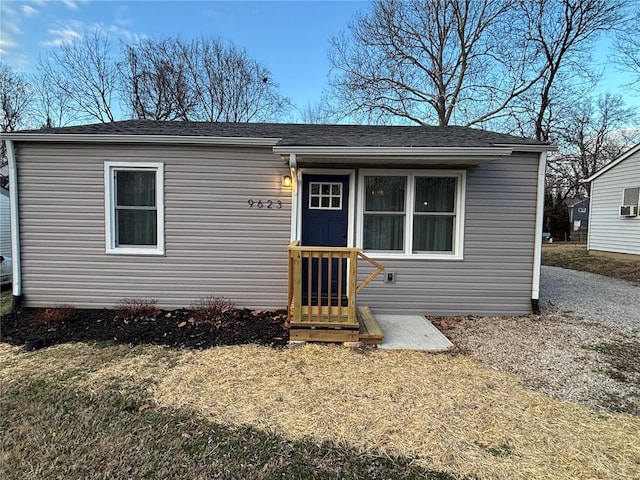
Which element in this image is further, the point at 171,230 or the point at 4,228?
the point at 4,228

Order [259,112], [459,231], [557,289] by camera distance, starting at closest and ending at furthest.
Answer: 1. [459,231]
2. [557,289]
3. [259,112]

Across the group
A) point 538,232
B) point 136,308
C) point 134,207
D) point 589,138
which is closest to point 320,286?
point 136,308

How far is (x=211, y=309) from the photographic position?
5027 mm

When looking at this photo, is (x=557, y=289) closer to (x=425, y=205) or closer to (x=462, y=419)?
(x=425, y=205)

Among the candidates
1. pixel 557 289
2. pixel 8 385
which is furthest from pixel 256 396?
pixel 557 289

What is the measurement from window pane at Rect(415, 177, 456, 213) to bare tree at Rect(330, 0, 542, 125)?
44.9 ft

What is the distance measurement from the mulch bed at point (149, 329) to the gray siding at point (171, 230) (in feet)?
1.17

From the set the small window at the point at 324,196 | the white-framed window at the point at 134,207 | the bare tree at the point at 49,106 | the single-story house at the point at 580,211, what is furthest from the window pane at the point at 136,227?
the single-story house at the point at 580,211

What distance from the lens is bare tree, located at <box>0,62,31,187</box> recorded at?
56.3 ft

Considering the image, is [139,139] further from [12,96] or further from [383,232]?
[12,96]

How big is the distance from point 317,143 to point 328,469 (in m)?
3.84

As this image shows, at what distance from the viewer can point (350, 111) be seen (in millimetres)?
17578

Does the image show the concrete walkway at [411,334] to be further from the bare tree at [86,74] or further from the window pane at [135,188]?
the bare tree at [86,74]

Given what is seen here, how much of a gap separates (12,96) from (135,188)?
759 inches
